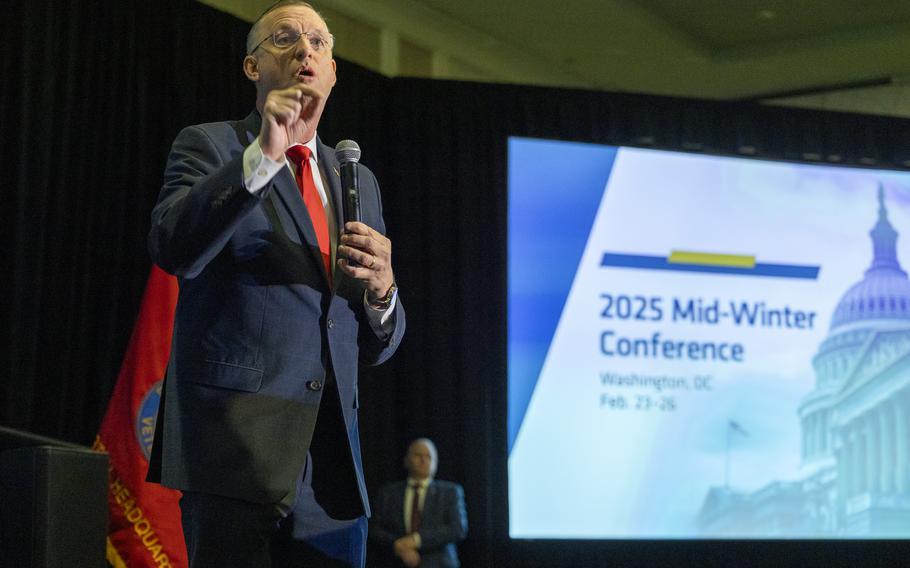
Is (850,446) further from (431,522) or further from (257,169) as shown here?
(257,169)

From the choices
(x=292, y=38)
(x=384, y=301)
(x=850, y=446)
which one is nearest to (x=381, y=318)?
(x=384, y=301)

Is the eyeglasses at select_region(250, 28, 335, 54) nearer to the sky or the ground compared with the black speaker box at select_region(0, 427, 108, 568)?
nearer to the sky

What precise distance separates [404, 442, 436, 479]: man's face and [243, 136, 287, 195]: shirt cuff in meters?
4.32

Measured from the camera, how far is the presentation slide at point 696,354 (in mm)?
6238

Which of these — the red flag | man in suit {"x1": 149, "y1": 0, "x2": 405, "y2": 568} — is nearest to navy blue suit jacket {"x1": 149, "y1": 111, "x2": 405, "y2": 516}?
man in suit {"x1": 149, "y1": 0, "x2": 405, "y2": 568}

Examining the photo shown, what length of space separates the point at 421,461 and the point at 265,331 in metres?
4.23

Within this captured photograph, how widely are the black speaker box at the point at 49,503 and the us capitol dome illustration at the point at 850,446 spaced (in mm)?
5368

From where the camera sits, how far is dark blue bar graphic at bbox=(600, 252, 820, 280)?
6.35 metres

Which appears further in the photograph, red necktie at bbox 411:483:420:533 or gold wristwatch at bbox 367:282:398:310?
red necktie at bbox 411:483:420:533

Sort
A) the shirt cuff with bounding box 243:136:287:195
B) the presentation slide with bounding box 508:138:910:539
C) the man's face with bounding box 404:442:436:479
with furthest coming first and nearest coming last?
the presentation slide with bounding box 508:138:910:539, the man's face with bounding box 404:442:436:479, the shirt cuff with bounding box 243:136:287:195

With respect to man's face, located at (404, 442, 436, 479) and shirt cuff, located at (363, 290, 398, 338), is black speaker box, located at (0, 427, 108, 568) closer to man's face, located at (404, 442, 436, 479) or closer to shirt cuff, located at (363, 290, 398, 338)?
shirt cuff, located at (363, 290, 398, 338)

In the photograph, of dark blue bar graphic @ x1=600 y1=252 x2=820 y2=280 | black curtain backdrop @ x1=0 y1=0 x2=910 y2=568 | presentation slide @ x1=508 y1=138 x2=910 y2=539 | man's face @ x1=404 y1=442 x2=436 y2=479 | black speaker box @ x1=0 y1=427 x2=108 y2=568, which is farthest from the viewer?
dark blue bar graphic @ x1=600 y1=252 x2=820 y2=280

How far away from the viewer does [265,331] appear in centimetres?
152

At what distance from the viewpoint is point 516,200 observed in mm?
6438
